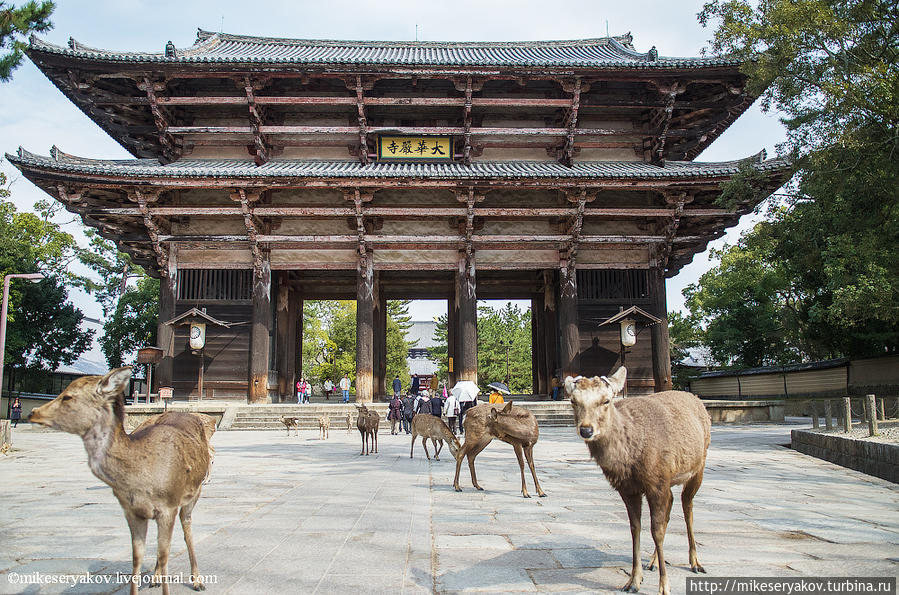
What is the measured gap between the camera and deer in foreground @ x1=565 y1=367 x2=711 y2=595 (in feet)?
11.7

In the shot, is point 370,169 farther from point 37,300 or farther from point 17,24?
point 37,300

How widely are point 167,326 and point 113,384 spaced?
1663cm

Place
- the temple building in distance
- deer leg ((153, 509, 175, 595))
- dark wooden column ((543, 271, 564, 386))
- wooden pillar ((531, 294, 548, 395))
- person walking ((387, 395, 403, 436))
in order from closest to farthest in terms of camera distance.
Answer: deer leg ((153, 509, 175, 595))
person walking ((387, 395, 403, 436))
the temple building in distance
dark wooden column ((543, 271, 564, 386))
wooden pillar ((531, 294, 548, 395))

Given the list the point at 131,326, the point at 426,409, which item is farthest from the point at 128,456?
the point at 131,326

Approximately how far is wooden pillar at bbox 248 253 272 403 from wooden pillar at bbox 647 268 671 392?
1299 cm

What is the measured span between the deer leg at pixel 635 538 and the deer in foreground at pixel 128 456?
9.18 feet

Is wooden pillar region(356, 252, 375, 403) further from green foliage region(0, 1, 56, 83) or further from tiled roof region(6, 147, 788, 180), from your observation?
green foliage region(0, 1, 56, 83)

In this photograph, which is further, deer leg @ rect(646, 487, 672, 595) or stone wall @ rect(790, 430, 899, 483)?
stone wall @ rect(790, 430, 899, 483)

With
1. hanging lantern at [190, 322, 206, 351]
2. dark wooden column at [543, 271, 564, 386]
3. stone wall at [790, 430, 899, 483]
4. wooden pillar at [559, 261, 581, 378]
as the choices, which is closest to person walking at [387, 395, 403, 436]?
wooden pillar at [559, 261, 581, 378]

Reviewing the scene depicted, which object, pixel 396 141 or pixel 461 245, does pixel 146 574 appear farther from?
pixel 396 141

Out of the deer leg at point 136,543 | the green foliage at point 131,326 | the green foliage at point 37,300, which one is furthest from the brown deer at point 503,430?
the green foliage at point 131,326

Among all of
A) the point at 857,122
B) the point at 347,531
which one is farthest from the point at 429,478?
the point at 857,122

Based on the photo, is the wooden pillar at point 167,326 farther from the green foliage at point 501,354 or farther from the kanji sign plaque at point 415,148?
the green foliage at point 501,354

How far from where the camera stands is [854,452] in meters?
9.86
